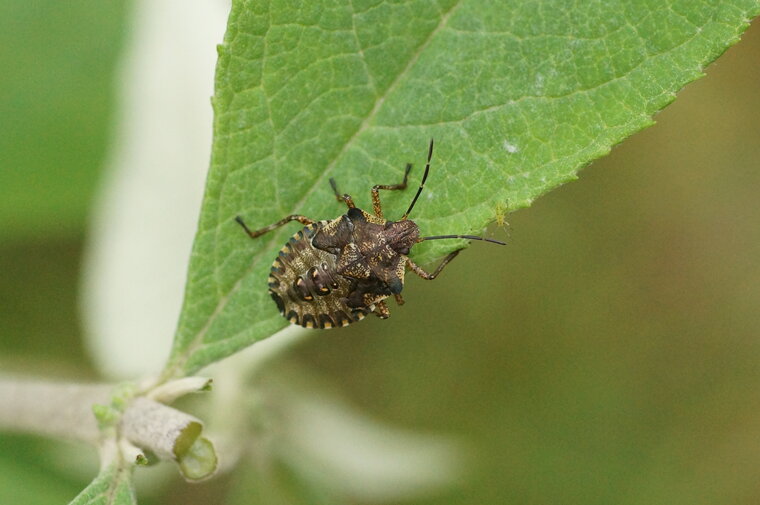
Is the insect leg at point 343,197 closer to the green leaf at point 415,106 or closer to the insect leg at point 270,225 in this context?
the green leaf at point 415,106

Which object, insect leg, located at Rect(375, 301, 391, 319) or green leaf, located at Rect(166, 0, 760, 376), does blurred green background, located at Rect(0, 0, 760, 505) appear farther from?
green leaf, located at Rect(166, 0, 760, 376)

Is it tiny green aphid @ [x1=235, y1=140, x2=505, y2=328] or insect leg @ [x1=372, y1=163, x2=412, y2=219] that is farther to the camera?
tiny green aphid @ [x1=235, y1=140, x2=505, y2=328]

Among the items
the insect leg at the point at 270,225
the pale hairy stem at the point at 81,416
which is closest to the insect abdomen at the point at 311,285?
the insect leg at the point at 270,225

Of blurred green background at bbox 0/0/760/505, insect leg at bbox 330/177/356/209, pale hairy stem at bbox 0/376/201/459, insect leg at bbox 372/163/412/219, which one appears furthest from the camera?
blurred green background at bbox 0/0/760/505

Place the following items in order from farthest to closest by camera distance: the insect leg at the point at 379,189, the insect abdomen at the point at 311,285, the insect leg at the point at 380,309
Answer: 1. the insect leg at the point at 380,309
2. the insect abdomen at the point at 311,285
3. the insect leg at the point at 379,189

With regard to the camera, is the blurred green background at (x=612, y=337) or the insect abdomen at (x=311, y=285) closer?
the insect abdomen at (x=311, y=285)

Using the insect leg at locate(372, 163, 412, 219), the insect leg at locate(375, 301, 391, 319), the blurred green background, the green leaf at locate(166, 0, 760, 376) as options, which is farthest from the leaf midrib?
the blurred green background

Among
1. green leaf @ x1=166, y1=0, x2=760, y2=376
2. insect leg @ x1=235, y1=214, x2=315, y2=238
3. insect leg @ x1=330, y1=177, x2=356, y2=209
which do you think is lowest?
insect leg @ x1=235, y1=214, x2=315, y2=238

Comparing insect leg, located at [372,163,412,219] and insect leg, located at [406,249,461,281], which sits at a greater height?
insect leg, located at [372,163,412,219]
